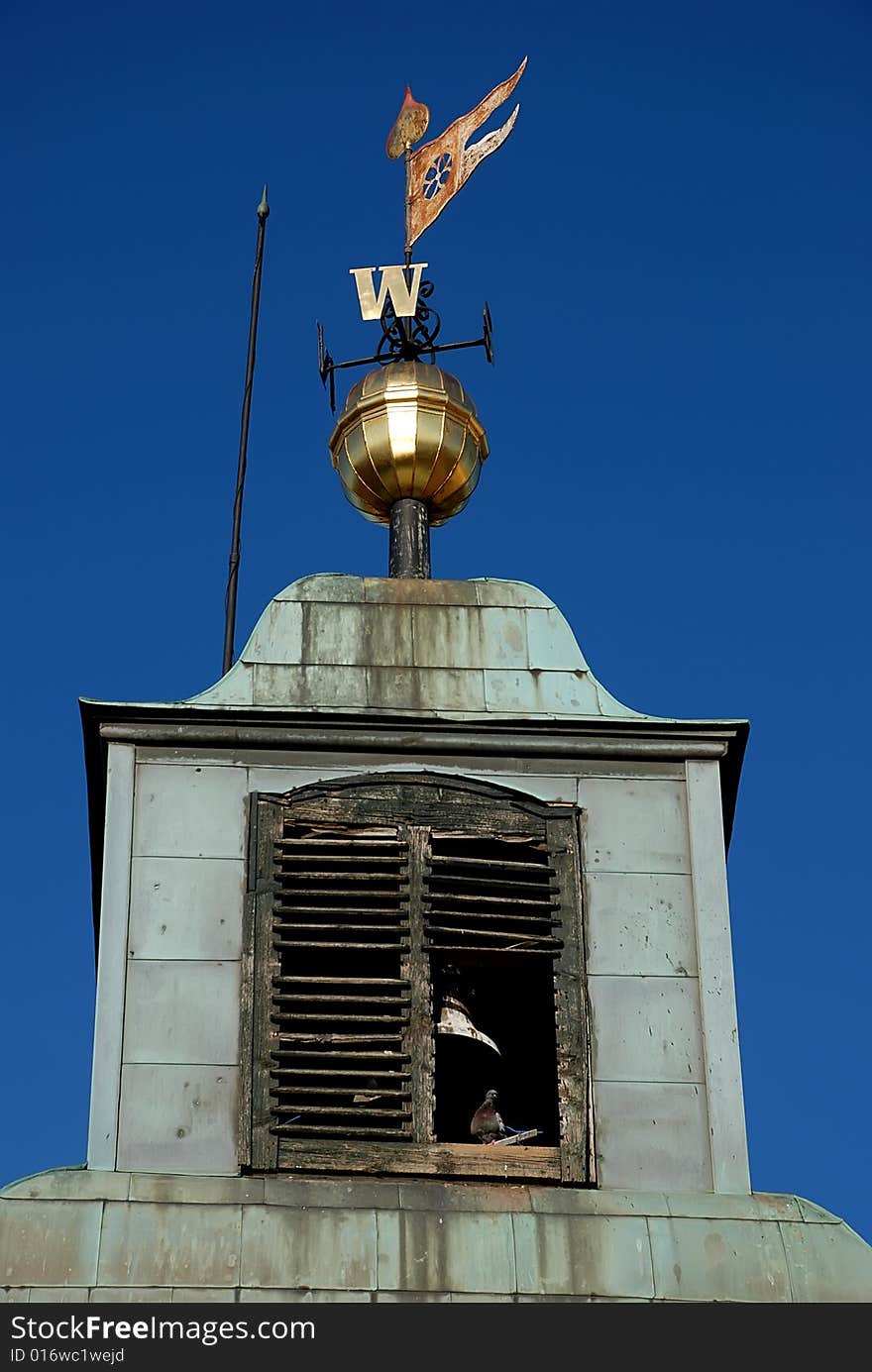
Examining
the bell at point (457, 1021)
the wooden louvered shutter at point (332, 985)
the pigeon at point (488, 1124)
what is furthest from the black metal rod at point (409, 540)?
the pigeon at point (488, 1124)

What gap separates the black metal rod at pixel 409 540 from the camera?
25797mm

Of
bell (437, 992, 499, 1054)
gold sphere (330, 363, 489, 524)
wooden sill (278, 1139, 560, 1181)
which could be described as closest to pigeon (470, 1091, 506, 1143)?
bell (437, 992, 499, 1054)

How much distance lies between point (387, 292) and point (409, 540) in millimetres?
2103

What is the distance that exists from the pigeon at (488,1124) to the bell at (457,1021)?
442 mm

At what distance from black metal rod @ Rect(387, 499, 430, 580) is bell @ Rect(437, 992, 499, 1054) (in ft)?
12.1

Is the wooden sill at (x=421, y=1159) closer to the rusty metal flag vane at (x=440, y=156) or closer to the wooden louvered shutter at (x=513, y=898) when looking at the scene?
the wooden louvered shutter at (x=513, y=898)

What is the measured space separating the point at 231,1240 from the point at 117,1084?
57.2 inches

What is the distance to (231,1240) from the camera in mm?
21078

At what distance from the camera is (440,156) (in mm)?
27234

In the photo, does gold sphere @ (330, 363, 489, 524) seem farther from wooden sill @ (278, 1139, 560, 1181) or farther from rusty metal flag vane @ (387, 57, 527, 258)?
wooden sill @ (278, 1139, 560, 1181)

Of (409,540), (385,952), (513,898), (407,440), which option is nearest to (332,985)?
(385,952)

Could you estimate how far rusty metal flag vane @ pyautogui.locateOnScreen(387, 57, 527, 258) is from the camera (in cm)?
2683

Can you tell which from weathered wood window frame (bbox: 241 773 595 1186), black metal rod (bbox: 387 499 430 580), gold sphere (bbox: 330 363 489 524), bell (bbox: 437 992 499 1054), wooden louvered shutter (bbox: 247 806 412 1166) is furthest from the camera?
gold sphere (bbox: 330 363 489 524)

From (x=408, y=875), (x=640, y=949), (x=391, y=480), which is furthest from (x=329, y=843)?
(x=391, y=480)
